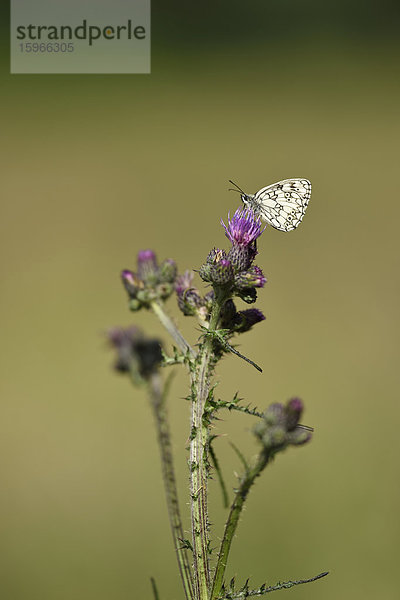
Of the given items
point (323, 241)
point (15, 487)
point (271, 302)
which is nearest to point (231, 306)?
point (15, 487)

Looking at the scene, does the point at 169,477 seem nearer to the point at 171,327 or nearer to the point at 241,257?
the point at 171,327

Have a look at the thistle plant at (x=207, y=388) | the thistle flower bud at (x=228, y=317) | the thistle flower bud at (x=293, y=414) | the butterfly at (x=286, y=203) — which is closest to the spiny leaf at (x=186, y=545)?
the thistle plant at (x=207, y=388)

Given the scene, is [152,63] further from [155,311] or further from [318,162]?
[155,311]

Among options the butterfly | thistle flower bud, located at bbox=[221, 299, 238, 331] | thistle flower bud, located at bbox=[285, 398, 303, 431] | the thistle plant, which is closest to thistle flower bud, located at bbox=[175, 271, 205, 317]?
the thistle plant

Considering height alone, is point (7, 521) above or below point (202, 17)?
below

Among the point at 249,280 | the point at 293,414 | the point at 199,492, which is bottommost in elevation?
the point at 199,492

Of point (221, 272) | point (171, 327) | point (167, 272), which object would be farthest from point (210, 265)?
point (167, 272)

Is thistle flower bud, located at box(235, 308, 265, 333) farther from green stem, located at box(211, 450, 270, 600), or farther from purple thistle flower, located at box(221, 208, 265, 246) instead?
green stem, located at box(211, 450, 270, 600)
